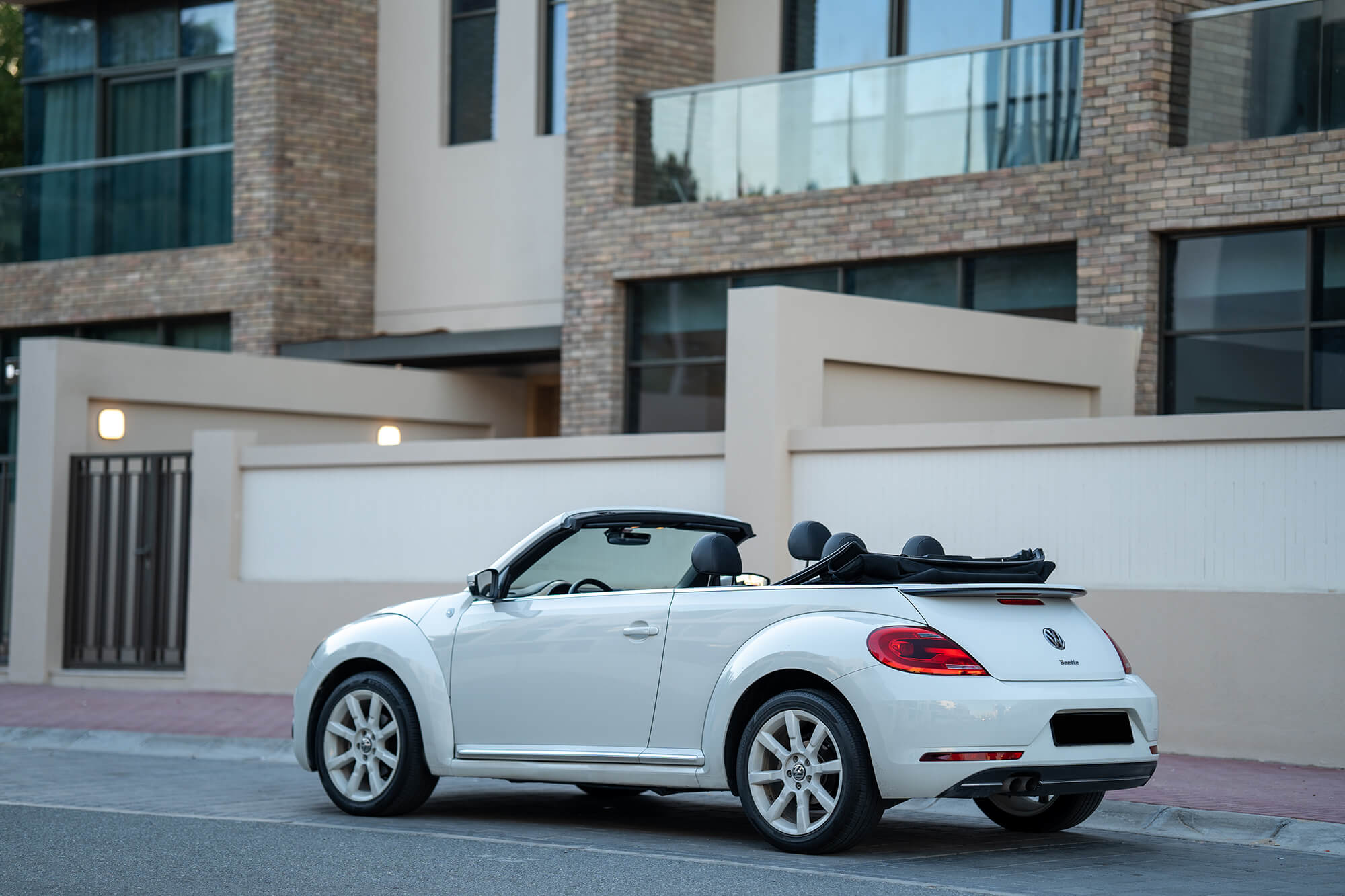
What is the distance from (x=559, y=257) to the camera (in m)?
20.6

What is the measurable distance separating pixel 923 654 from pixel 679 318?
1221cm

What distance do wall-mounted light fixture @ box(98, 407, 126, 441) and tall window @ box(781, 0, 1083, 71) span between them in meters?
8.10

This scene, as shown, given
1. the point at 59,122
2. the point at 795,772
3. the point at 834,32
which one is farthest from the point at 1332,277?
the point at 59,122

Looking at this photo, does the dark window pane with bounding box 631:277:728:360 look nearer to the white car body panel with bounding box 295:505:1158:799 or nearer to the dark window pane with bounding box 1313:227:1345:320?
the dark window pane with bounding box 1313:227:1345:320

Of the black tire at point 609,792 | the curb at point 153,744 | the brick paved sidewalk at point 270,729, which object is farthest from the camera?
the curb at point 153,744

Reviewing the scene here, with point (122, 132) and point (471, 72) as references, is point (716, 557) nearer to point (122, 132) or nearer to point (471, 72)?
point (471, 72)

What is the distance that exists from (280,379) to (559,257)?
377cm

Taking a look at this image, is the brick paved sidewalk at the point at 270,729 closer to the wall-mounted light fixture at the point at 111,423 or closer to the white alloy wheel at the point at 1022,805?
the white alloy wheel at the point at 1022,805

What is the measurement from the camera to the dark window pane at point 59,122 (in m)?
23.9

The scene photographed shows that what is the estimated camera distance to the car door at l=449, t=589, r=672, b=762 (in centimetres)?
785

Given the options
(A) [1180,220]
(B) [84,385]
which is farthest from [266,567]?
(A) [1180,220]

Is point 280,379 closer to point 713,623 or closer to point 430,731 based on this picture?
point 430,731

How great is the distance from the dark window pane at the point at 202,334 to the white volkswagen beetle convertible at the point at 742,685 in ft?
46.5

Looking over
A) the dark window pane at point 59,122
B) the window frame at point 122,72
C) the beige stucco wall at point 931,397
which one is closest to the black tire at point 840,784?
the beige stucco wall at point 931,397
